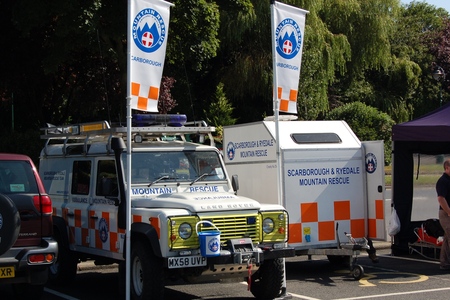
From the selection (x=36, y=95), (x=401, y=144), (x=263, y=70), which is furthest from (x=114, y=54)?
(x=401, y=144)

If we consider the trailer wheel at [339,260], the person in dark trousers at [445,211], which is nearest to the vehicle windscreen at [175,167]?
the trailer wheel at [339,260]

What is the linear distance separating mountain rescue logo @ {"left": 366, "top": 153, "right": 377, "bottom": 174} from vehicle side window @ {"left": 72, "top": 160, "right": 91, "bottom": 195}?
14.3ft

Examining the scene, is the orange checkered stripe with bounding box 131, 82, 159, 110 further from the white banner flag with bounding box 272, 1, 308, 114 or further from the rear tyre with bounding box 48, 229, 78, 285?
the rear tyre with bounding box 48, 229, 78, 285

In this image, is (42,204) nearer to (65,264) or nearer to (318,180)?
(65,264)

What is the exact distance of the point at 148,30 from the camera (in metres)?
8.73

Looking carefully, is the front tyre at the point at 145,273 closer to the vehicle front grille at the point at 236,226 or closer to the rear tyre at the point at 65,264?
the vehicle front grille at the point at 236,226

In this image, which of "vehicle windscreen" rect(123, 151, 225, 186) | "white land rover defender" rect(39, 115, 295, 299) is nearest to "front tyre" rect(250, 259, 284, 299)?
"white land rover defender" rect(39, 115, 295, 299)

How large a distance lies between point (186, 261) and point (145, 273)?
0.56 meters

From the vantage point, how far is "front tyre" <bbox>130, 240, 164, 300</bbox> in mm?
8141

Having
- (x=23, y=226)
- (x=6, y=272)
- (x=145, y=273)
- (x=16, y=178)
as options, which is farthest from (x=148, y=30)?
(x=6, y=272)

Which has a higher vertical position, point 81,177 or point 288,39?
point 288,39

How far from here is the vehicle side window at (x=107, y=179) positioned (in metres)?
9.09

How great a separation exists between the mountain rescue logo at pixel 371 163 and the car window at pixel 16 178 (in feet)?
17.7

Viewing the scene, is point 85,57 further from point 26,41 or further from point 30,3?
point 30,3
